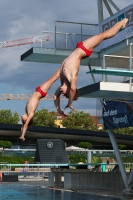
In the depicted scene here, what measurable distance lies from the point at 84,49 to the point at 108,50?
15.9 metres

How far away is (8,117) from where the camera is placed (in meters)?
125

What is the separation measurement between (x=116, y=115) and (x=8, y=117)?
328 ft

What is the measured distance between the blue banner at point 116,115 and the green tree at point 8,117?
314 ft

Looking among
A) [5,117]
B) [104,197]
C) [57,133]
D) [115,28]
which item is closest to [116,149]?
[104,197]

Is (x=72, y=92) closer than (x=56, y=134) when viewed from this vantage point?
Yes

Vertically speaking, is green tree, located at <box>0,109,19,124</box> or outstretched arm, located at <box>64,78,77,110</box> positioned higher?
green tree, located at <box>0,109,19,124</box>

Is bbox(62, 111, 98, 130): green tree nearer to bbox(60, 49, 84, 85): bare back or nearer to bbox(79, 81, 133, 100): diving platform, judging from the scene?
bbox(79, 81, 133, 100): diving platform

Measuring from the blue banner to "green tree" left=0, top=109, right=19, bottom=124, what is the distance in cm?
9576

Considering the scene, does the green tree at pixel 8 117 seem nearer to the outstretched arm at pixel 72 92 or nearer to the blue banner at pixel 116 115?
the blue banner at pixel 116 115

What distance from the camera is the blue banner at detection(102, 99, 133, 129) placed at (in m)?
26.0

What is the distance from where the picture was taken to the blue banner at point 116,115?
2595 cm

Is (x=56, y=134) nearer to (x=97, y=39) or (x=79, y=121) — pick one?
(x=79, y=121)

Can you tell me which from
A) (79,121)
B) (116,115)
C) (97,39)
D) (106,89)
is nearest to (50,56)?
(106,89)

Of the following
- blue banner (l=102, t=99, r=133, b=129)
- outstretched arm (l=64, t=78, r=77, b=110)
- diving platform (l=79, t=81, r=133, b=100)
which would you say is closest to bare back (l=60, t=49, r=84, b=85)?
outstretched arm (l=64, t=78, r=77, b=110)
